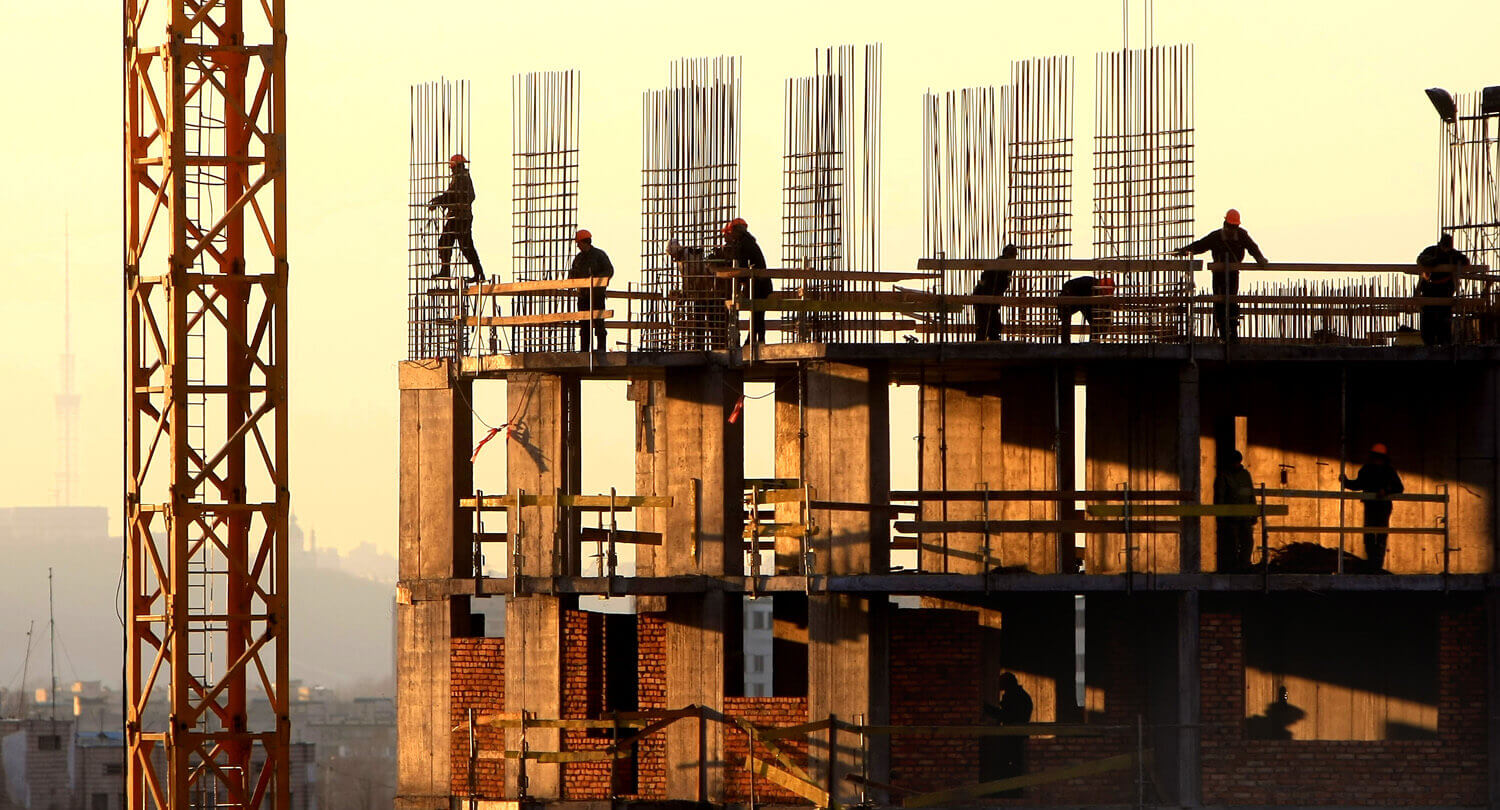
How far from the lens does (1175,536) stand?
101ft

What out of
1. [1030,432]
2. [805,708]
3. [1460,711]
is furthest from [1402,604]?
[805,708]

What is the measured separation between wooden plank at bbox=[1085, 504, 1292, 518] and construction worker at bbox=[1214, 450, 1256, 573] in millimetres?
379

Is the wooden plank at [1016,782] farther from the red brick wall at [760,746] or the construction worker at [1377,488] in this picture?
the construction worker at [1377,488]

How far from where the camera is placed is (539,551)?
30844 mm

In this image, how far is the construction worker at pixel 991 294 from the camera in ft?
103

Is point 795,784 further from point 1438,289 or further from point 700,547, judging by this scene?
point 1438,289

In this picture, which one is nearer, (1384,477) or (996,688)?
(1384,477)

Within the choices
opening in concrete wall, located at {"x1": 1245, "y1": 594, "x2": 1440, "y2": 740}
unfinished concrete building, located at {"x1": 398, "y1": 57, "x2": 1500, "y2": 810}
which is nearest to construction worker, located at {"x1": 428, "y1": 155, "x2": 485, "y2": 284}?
unfinished concrete building, located at {"x1": 398, "y1": 57, "x2": 1500, "y2": 810}

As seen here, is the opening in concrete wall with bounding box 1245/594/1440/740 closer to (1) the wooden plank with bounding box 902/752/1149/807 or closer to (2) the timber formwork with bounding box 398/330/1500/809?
(2) the timber formwork with bounding box 398/330/1500/809

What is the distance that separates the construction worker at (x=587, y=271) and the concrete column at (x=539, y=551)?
66 cm

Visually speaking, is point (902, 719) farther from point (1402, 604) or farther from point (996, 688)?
point (1402, 604)

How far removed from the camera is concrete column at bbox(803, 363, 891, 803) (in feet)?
96.7

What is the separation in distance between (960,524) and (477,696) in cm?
663

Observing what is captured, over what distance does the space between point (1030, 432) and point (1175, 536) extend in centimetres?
252
